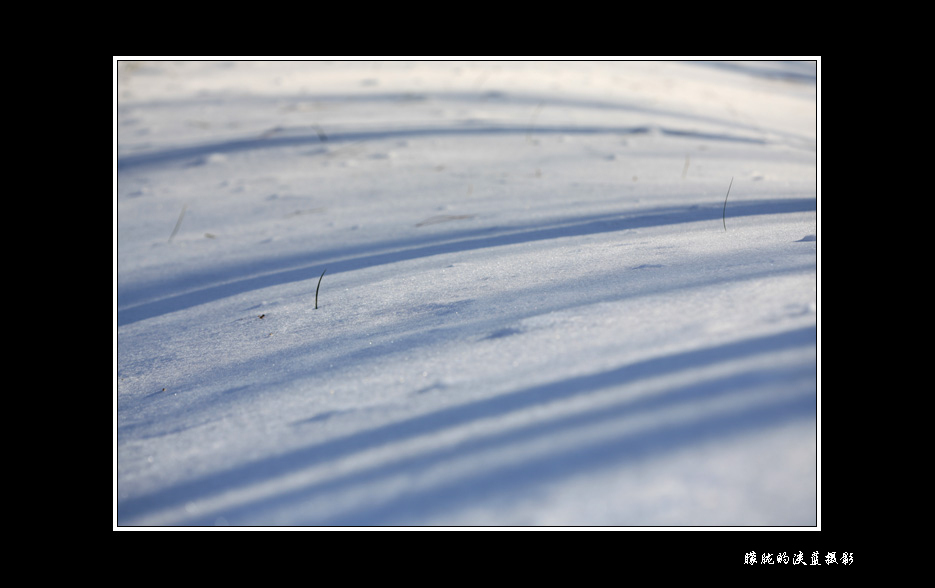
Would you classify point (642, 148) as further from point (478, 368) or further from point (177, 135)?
point (177, 135)

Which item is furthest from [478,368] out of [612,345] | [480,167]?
[480,167]

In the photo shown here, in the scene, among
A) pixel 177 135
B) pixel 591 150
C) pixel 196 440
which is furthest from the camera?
pixel 177 135

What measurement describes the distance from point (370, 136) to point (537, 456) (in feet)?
6.35

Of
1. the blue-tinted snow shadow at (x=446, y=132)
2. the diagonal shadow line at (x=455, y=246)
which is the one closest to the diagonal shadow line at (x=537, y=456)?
the diagonal shadow line at (x=455, y=246)

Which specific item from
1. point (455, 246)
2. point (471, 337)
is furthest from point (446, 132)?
point (471, 337)

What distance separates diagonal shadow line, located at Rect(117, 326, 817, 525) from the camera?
690 millimetres

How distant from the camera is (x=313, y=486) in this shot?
2.19 feet

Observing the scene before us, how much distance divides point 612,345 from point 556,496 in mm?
257

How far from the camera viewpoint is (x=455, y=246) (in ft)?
4.34

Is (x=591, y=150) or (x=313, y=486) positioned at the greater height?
(x=591, y=150)

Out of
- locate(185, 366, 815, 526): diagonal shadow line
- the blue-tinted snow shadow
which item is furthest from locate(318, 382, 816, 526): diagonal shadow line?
the blue-tinted snow shadow

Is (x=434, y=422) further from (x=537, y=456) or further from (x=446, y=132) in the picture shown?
(x=446, y=132)

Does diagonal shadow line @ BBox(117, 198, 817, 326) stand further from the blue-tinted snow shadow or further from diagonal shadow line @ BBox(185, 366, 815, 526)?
the blue-tinted snow shadow

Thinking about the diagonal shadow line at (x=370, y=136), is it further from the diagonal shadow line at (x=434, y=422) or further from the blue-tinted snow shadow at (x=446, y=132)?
the diagonal shadow line at (x=434, y=422)
